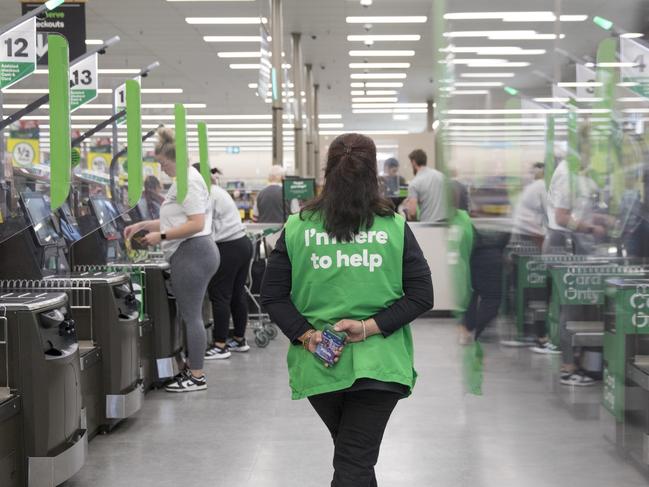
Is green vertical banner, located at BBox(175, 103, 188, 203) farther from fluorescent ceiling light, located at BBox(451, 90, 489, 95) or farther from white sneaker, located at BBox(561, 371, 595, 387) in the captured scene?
white sneaker, located at BBox(561, 371, 595, 387)

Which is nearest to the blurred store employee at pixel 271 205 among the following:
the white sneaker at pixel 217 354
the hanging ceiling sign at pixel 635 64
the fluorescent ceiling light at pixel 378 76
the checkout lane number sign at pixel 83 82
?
the white sneaker at pixel 217 354

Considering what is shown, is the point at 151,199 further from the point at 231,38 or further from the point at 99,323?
the point at 231,38

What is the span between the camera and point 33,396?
3.11 meters

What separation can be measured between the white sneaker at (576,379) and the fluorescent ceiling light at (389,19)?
464 inches

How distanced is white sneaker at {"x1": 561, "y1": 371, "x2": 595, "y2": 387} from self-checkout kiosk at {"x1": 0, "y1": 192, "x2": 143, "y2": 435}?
228cm

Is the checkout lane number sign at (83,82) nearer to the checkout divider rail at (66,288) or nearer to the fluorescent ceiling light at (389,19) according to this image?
the checkout divider rail at (66,288)

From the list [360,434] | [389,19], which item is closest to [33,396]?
[360,434]

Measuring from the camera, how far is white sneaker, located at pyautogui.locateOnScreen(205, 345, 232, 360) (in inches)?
255

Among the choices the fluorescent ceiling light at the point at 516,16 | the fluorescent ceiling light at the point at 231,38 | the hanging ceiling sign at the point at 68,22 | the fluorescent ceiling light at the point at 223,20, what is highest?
the fluorescent ceiling light at the point at 223,20

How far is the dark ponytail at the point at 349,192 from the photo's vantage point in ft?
7.51

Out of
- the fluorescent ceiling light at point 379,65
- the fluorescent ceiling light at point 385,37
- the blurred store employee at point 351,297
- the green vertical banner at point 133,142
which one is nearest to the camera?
the blurred store employee at point 351,297

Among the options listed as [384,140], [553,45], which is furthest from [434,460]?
[384,140]

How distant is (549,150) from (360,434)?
96 centimetres

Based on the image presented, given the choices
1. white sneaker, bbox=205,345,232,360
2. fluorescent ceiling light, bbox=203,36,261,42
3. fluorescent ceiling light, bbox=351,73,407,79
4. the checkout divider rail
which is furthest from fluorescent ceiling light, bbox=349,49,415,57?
the checkout divider rail
